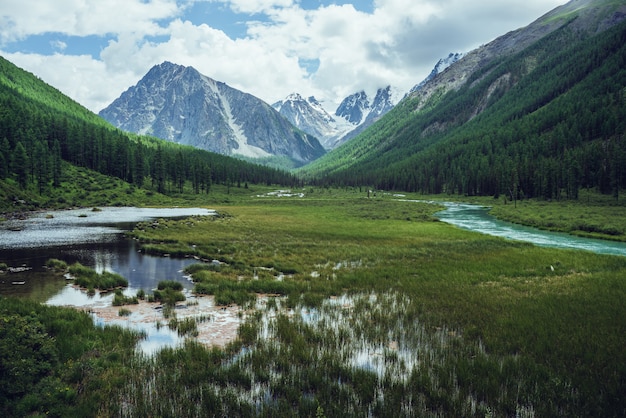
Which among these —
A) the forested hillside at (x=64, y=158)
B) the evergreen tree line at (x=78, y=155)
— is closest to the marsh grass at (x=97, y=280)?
the forested hillside at (x=64, y=158)

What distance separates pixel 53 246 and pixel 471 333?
4438 centimetres

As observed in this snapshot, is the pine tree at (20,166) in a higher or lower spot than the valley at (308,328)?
higher

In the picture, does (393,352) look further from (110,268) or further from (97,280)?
(110,268)

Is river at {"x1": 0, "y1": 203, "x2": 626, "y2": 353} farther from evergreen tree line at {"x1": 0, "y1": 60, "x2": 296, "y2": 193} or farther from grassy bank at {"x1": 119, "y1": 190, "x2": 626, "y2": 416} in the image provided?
evergreen tree line at {"x1": 0, "y1": 60, "x2": 296, "y2": 193}

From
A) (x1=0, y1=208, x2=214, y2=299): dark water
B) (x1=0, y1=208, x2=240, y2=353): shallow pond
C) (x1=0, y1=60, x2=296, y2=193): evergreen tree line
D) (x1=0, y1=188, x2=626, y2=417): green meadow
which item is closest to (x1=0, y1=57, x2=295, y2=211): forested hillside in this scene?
(x1=0, y1=60, x2=296, y2=193): evergreen tree line

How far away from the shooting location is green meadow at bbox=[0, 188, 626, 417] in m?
10.0

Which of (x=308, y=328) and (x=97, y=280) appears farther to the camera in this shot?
(x=97, y=280)

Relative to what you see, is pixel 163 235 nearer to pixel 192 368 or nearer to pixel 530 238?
pixel 192 368

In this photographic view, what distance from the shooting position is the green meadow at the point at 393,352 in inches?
395

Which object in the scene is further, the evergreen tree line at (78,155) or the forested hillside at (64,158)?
the evergreen tree line at (78,155)

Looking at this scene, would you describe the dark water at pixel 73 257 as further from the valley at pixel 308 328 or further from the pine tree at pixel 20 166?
the pine tree at pixel 20 166

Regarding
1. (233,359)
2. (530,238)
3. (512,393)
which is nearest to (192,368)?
(233,359)

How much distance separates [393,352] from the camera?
44.4ft

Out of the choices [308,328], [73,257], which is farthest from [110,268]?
[308,328]
